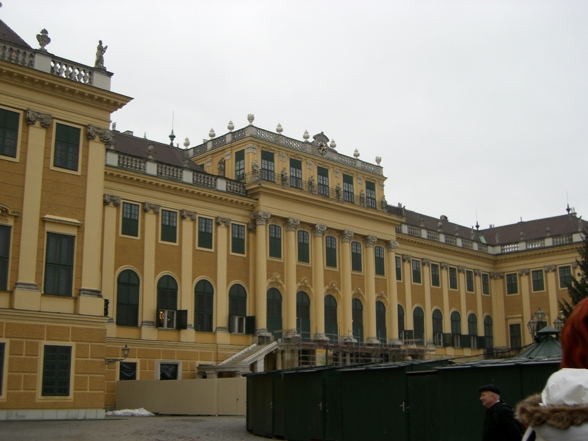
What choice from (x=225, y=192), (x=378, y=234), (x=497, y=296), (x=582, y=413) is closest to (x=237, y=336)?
(x=225, y=192)

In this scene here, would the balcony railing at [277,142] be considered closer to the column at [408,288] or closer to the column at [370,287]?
the column at [370,287]

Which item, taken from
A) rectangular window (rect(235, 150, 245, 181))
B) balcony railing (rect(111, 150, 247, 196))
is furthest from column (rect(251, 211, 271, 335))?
rectangular window (rect(235, 150, 245, 181))

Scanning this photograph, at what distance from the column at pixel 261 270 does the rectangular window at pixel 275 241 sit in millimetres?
824

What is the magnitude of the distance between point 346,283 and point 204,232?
37.7 ft

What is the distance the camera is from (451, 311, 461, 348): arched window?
62.2m

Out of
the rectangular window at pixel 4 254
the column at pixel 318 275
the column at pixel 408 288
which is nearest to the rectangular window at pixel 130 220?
the rectangular window at pixel 4 254

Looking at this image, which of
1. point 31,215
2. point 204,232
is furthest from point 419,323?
point 31,215

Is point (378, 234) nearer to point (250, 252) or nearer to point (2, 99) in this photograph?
point (250, 252)

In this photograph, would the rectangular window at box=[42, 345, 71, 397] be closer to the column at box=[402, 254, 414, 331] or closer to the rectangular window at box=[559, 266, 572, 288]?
the column at box=[402, 254, 414, 331]

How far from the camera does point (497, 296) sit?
68375 millimetres

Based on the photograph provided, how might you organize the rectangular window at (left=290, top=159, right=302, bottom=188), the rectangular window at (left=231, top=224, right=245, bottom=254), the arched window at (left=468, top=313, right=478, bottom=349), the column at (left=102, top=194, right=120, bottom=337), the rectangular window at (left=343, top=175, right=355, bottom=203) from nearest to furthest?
1. the column at (left=102, top=194, right=120, bottom=337)
2. the rectangular window at (left=231, top=224, right=245, bottom=254)
3. the rectangular window at (left=290, top=159, right=302, bottom=188)
4. the rectangular window at (left=343, top=175, right=355, bottom=203)
5. the arched window at (left=468, top=313, right=478, bottom=349)

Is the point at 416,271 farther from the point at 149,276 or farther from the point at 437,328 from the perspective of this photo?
the point at 149,276

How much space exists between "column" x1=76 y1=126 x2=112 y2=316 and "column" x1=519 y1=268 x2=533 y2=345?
44.9 metres

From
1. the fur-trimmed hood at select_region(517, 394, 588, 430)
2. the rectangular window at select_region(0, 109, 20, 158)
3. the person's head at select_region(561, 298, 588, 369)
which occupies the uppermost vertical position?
the rectangular window at select_region(0, 109, 20, 158)
